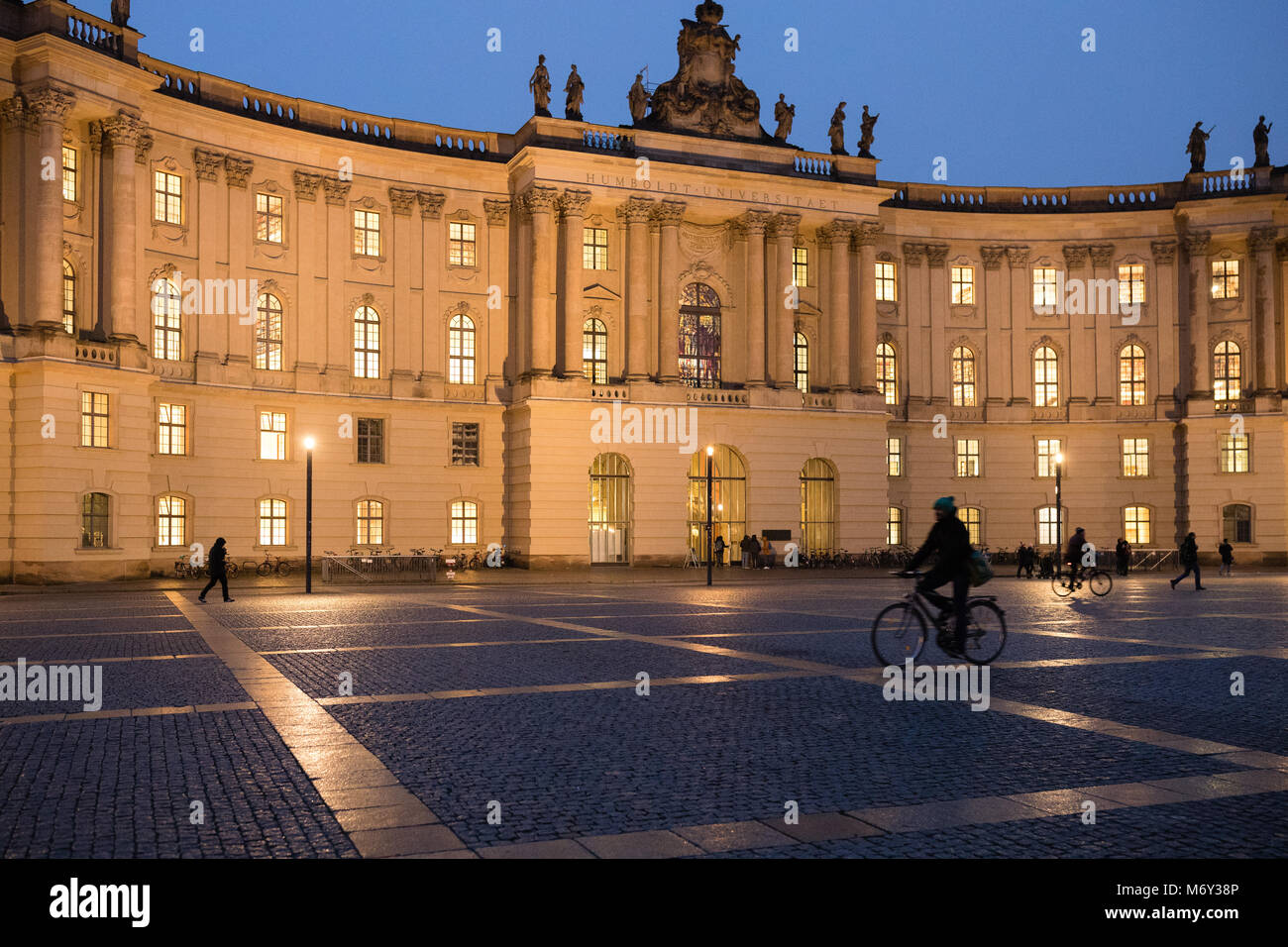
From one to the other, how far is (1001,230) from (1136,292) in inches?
286

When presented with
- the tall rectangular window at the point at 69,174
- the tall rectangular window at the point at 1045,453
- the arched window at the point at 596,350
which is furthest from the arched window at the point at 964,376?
the tall rectangular window at the point at 69,174

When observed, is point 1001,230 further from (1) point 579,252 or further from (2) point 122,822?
(2) point 122,822

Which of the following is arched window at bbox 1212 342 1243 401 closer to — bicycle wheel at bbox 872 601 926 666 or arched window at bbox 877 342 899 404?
arched window at bbox 877 342 899 404

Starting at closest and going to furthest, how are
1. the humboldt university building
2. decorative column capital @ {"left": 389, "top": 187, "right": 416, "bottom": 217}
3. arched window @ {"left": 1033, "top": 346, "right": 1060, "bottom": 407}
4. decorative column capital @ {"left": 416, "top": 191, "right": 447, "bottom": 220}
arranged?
the humboldt university building → decorative column capital @ {"left": 389, "top": 187, "right": 416, "bottom": 217} → decorative column capital @ {"left": 416, "top": 191, "right": 447, "bottom": 220} → arched window @ {"left": 1033, "top": 346, "right": 1060, "bottom": 407}

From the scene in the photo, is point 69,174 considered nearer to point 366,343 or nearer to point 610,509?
point 366,343

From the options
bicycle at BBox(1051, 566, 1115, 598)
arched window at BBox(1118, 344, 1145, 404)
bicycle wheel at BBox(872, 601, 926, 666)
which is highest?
arched window at BBox(1118, 344, 1145, 404)

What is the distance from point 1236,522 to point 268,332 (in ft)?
145

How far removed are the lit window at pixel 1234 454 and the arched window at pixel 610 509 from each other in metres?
28.5

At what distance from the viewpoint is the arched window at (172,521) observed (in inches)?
1607

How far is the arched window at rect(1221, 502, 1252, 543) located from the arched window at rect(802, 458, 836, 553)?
18.8 metres

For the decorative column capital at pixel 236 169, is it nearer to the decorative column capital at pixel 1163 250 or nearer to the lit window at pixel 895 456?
the lit window at pixel 895 456

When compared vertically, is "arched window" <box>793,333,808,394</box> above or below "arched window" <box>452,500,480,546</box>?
above

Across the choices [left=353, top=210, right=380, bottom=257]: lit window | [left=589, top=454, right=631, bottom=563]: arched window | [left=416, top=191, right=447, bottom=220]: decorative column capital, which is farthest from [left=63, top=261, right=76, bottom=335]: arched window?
[left=589, top=454, right=631, bottom=563]: arched window

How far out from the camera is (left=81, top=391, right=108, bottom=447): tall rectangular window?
3603cm
